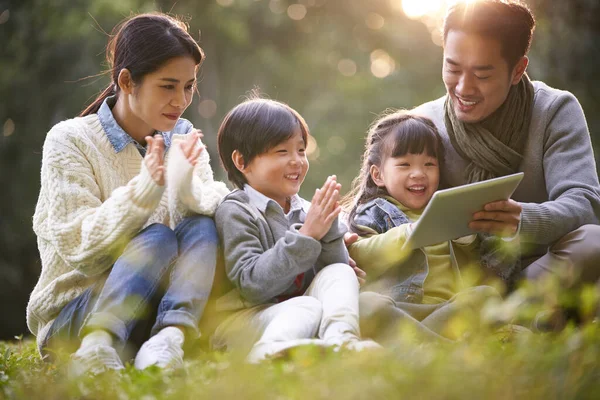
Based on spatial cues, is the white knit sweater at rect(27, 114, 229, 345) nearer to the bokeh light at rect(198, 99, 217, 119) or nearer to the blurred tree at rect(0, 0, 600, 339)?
the blurred tree at rect(0, 0, 600, 339)

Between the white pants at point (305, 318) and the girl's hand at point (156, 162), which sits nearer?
the white pants at point (305, 318)

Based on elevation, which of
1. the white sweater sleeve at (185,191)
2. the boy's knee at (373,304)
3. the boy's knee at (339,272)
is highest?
the white sweater sleeve at (185,191)

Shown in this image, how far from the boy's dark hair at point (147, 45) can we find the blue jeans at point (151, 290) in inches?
26.3

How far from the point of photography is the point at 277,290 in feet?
9.70

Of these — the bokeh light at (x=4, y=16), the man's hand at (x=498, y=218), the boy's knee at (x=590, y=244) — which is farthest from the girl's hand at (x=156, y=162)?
the bokeh light at (x=4, y=16)

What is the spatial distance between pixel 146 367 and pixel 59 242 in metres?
0.76

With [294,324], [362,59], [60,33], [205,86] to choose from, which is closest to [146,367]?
[294,324]

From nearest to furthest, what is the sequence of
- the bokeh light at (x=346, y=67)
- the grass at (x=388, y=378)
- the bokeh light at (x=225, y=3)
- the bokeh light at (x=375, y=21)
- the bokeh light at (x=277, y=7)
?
the grass at (x=388, y=378) < the bokeh light at (x=225, y=3) < the bokeh light at (x=277, y=7) < the bokeh light at (x=375, y=21) < the bokeh light at (x=346, y=67)

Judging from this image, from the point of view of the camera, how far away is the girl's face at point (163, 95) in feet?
10.6

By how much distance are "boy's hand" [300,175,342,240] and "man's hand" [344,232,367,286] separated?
371mm

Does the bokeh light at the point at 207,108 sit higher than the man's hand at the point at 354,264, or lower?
lower

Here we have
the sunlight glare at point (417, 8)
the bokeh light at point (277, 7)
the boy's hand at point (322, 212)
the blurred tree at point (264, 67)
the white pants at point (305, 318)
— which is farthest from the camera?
the bokeh light at point (277, 7)

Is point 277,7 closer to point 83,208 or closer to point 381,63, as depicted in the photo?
point 381,63

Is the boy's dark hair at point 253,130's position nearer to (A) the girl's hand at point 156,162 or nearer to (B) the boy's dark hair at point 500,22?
(A) the girl's hand at point 156,162
